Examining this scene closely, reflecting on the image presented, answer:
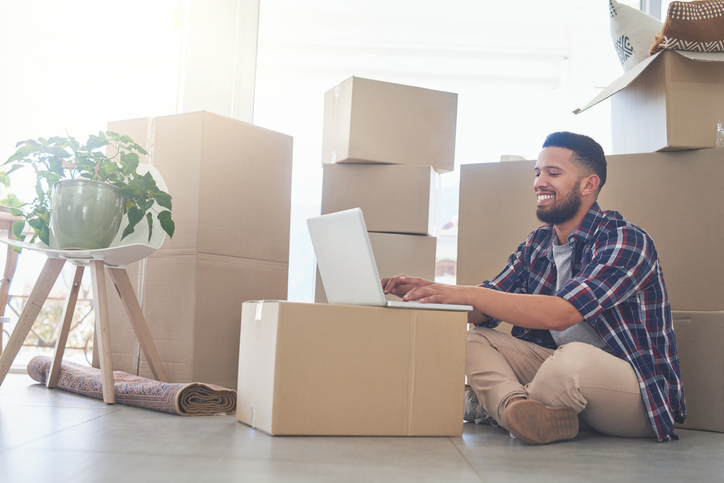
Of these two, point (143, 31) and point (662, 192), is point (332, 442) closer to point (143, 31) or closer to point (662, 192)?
point (662, 192)

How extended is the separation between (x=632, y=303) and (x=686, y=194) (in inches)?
20.1

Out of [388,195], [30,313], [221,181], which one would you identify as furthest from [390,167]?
[30,313]

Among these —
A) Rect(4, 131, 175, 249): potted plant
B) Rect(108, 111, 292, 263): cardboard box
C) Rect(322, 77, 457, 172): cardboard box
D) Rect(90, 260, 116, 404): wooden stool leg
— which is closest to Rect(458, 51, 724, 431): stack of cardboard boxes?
Rect(322, 77, 457, 172): cardboard box

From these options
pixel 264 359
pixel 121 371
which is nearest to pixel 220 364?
pixel 121 371

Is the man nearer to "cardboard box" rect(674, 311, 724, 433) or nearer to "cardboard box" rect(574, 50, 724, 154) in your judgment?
"cardboard box" rect(674, 311, 724, 433)

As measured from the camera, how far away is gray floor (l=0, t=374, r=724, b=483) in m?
0.91

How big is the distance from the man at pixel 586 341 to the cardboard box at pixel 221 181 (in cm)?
63

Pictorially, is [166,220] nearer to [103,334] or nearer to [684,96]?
[103,334]

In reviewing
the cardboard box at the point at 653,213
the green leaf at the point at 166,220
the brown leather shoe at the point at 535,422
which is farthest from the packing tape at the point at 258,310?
the cardboard box at the point at 653,213

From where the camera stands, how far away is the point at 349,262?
4.36 feet

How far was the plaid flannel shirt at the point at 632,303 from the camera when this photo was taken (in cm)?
136

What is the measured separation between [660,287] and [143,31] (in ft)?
7.23

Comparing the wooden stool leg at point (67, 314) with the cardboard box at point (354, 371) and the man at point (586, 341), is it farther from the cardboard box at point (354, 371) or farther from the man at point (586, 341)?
the man at point (586, 341)

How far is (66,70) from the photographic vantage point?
8.18ft
